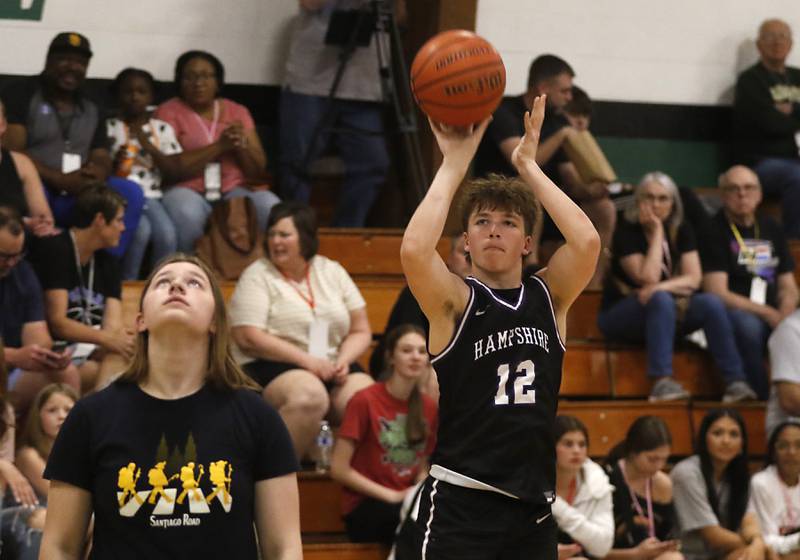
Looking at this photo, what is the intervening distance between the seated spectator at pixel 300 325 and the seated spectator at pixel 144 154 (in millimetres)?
910

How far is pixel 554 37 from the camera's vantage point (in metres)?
8.67

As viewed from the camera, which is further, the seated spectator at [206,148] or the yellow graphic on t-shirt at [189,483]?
the seated spectator at [206,148]

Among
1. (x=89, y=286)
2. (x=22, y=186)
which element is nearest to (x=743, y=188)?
(x=89, y=286)

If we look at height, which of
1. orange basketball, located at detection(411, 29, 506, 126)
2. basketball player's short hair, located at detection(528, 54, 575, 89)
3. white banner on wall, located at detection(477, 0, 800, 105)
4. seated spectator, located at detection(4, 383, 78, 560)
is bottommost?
seated spectator, located at detection(4, 383, 78, 560)

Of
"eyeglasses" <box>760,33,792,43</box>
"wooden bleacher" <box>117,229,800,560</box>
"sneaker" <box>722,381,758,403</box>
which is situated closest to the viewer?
"wooden bleacher" <box>117,229,800,560</box>

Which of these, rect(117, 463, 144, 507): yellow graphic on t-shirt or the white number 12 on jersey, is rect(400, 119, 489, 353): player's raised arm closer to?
the white number 12 on jersey

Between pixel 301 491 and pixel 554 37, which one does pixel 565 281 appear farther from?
pixel 554 37

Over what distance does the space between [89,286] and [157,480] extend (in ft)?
10.4

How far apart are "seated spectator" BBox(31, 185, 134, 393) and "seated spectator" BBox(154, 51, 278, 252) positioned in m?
0.78

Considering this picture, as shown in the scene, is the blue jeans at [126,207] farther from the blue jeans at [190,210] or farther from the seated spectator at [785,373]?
the seated spectator at [785,373]

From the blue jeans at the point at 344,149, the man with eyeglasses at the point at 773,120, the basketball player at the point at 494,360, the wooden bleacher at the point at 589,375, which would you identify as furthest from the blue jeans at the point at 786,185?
→ the basketball player at the point at 494,360

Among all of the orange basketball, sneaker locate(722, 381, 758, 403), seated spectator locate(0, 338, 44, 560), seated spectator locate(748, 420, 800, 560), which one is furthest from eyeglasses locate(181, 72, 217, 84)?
the orange basketball

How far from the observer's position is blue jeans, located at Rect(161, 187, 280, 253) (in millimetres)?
6680

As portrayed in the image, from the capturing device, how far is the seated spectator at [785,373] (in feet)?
20.6
